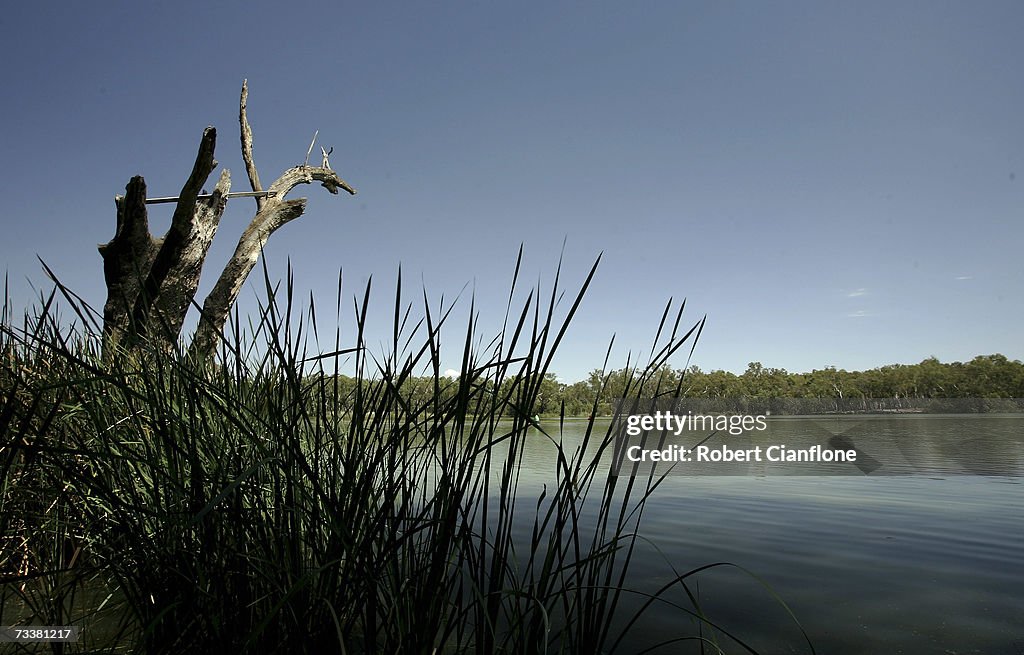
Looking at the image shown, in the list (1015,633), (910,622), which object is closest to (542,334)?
(910,622)

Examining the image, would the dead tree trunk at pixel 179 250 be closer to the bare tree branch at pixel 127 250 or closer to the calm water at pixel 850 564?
the bare tree branch at pixel 127 250

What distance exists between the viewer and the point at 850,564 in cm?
325

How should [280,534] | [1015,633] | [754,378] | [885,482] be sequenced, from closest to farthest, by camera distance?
1. [280,534]
2. [1015,633]
3. [885,482]
4. [754,378]

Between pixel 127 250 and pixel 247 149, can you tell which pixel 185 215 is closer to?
pixel 127 250

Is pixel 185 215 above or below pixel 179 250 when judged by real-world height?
above

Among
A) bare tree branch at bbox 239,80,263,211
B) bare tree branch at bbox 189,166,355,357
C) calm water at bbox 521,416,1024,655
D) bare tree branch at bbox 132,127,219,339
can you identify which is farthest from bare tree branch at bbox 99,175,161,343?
calm water at bbox 521,416,1024,655

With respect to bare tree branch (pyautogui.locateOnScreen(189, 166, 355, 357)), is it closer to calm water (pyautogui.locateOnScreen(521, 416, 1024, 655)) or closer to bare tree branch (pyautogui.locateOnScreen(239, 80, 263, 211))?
bare tree branch (pyautogui.locateOnScreen(239, 80, 263, 211))

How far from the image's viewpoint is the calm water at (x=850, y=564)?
226cm

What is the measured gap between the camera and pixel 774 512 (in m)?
5.00

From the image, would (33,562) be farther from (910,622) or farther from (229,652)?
(910,622)

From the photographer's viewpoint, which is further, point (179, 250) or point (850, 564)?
point (179, 250)

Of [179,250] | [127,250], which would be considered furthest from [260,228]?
[127,250]

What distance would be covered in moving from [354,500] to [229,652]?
1.39 ft

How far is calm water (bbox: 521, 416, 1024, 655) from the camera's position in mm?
2262
